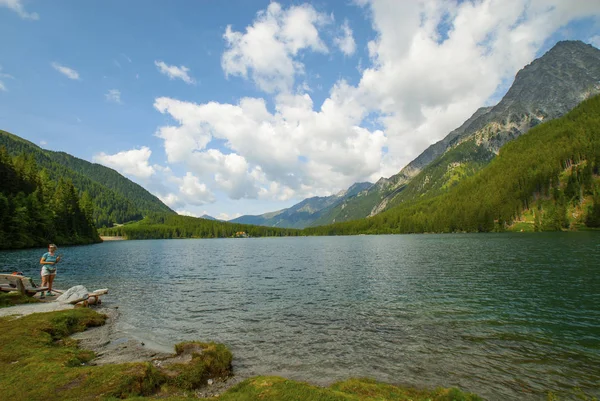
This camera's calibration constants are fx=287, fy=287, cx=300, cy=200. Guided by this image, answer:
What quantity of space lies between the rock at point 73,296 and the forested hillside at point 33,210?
10380 centimetres

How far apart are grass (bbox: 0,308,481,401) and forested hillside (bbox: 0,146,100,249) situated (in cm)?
12173

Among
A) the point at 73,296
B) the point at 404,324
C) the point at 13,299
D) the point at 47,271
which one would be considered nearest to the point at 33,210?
the point at 47,271

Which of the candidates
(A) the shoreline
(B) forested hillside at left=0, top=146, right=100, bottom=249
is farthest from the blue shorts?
(B) forested hillside at left=0, top=146, right=100, bottom=249

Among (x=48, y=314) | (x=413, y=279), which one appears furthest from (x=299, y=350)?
(x=413, y=279)

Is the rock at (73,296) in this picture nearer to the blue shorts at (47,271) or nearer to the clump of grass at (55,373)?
the blue shorts at (47,271)

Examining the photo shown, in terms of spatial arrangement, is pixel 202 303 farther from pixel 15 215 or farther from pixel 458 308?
pixel 15 215

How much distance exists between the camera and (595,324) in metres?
24.6

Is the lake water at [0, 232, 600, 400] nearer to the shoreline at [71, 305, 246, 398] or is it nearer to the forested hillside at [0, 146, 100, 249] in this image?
the shoreline at [71, 305, 246, 398]

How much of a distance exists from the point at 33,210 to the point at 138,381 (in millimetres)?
147264

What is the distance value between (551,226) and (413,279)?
640 ft

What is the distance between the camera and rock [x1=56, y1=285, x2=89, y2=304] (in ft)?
102

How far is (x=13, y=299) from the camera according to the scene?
100ft

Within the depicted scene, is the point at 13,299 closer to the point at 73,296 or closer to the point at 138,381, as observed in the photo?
the point at 73,296

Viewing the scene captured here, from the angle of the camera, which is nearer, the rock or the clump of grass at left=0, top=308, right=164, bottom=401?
the clump of grass at left=0, top=308, right=164, bottom=401
